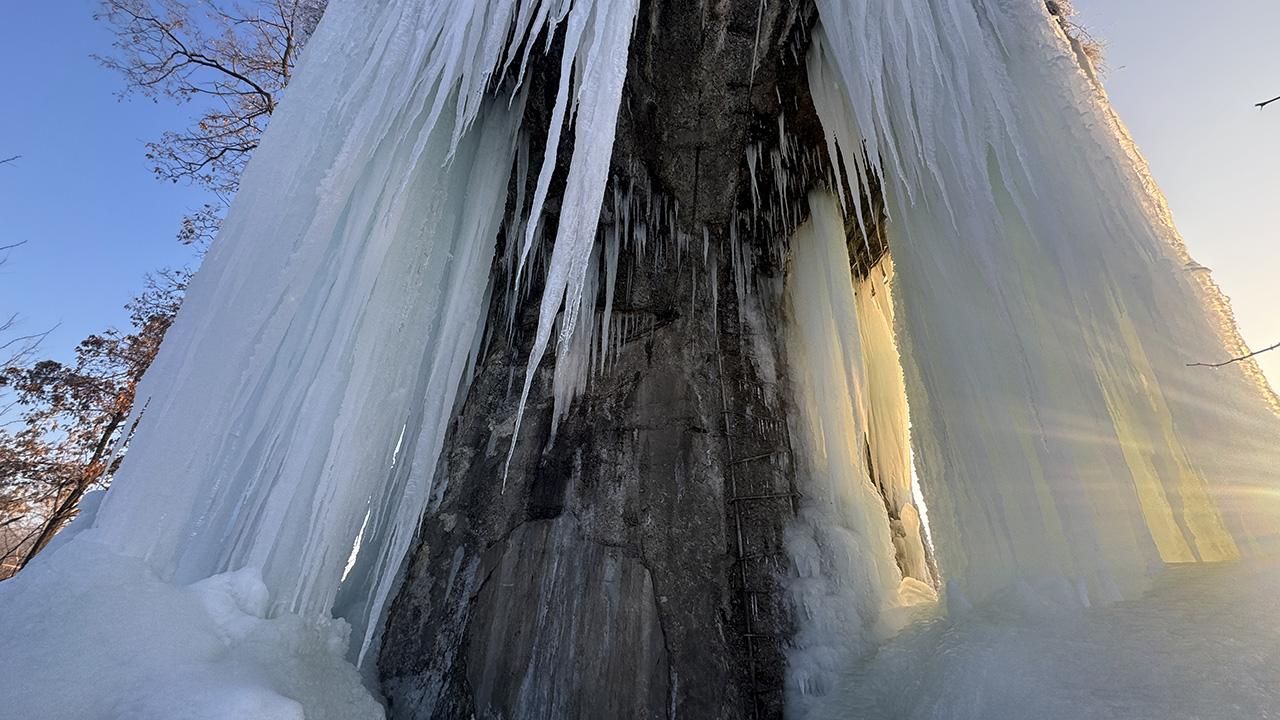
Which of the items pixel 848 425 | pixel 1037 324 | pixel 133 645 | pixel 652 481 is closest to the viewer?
pixel 133 645

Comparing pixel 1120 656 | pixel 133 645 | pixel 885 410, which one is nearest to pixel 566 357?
pixel 133 645

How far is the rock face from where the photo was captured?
8.74 feet

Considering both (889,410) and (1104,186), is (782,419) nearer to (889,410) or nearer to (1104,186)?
(889,410)

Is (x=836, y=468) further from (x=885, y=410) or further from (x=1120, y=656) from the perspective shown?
(x=1120, y=656)

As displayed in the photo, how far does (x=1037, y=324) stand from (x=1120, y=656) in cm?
117

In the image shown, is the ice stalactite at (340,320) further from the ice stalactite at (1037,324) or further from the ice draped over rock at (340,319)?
the ice stalactite at (1037,324)

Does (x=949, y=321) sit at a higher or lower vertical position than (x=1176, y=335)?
higher

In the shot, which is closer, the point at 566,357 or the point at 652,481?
the point at 652,481

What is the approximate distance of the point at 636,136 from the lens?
10.9 ft

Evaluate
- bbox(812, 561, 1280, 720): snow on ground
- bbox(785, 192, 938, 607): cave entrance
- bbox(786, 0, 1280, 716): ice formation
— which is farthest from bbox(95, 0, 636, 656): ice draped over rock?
bbox(812, 561, 1280, 720): snow on ground

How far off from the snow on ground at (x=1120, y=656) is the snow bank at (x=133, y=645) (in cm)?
211

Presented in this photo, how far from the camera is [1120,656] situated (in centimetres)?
167

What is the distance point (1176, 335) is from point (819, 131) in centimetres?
214

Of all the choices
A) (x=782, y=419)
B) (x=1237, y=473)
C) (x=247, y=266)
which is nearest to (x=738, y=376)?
(x=782, y=419)
